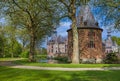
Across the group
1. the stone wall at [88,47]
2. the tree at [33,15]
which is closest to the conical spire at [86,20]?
the stone wall at [88,47]

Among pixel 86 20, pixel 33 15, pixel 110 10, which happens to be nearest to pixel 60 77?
pixel 110 10

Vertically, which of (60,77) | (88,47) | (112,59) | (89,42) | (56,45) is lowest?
(60,77)

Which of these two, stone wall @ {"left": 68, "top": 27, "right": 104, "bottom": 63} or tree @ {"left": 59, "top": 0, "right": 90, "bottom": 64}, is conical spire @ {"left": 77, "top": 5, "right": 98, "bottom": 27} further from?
tree @ {"left": 59, "top": 0, "right": 90, "bottom": 64}

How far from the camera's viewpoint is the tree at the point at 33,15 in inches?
1296

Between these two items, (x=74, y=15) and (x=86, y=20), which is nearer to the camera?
(x=74, y=15)

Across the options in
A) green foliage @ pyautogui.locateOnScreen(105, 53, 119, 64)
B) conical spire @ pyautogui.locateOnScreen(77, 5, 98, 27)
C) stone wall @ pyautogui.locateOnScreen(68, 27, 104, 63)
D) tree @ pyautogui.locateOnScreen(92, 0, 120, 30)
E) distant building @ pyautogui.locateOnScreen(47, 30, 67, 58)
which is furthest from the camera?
distant building @ pyautogui.locateOnScreen(47, 30, 67, 58)

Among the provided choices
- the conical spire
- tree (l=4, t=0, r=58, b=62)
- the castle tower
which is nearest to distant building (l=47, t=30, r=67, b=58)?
the conical spire

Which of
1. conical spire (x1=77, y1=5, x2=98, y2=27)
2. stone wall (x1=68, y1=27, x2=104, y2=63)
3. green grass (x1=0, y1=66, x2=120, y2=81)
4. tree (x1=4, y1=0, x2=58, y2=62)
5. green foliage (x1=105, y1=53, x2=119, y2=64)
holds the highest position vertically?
conical spire (x1=77, y1=5, x2=98, y2=27)

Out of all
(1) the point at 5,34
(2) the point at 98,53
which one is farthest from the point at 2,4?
(1) the point at 5,34

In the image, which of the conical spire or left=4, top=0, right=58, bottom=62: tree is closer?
left=4, top=0, right=58, bottom=62: tree

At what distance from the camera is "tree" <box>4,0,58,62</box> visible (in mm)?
32922

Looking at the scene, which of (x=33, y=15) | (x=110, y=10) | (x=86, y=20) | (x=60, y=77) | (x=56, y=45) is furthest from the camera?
(x=56, y=45)

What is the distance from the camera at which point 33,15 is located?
36656 millimetres

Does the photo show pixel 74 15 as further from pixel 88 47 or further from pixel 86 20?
Result: pixel 86 20
